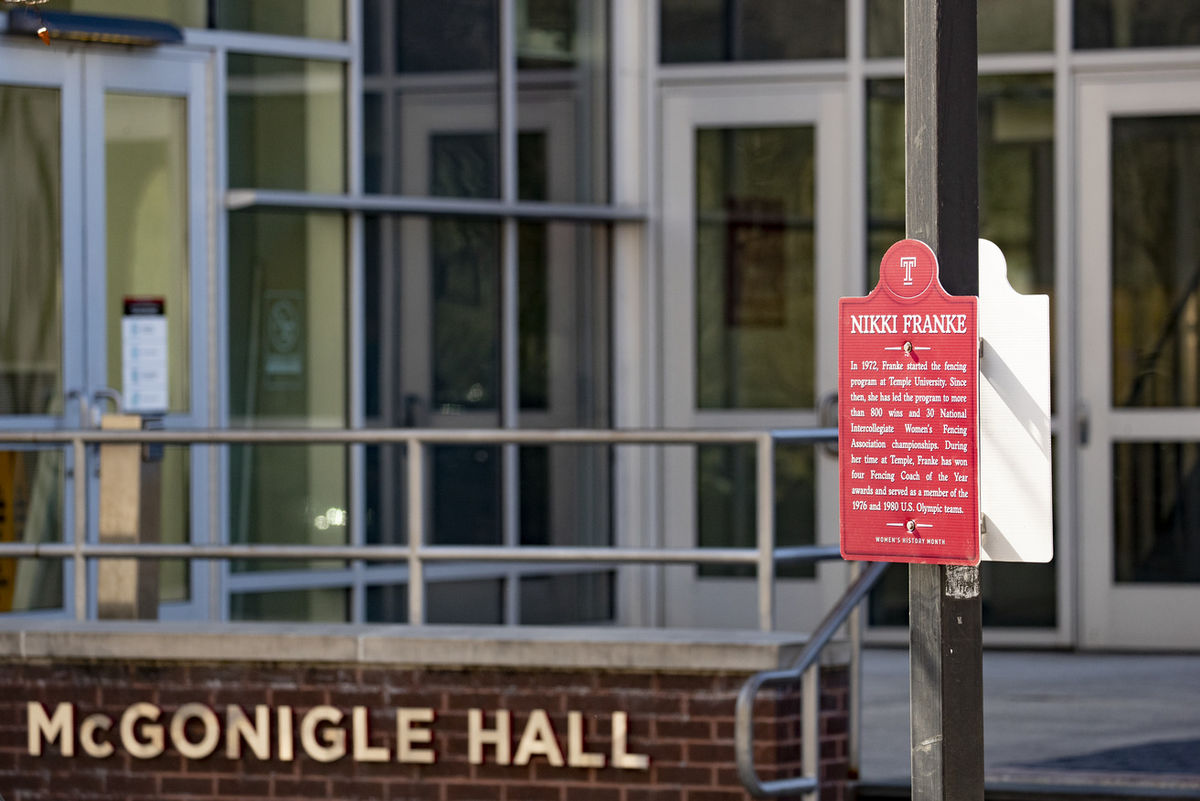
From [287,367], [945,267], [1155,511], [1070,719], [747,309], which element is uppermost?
[747,309]

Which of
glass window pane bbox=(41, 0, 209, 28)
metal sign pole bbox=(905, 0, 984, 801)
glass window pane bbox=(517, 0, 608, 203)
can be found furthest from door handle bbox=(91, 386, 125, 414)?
metal sign pole bbox=(905, 0, 984, 801)

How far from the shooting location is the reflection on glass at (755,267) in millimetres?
10094

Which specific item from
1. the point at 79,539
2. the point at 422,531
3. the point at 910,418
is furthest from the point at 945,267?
the point at 79,539

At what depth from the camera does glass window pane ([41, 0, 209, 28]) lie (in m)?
8.75

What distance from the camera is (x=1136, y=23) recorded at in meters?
9.79

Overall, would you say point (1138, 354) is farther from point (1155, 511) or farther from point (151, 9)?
point (151, 9)

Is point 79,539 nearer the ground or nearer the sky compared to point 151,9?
nearer the ground

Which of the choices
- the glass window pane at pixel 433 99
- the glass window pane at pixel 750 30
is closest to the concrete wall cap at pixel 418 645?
the glass window pane at pixel 433 99

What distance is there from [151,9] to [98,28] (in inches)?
16.1

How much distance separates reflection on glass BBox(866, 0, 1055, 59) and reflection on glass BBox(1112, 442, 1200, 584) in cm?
225

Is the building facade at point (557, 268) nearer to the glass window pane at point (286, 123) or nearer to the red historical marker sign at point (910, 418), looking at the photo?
the glass window pane at point (286, 123)

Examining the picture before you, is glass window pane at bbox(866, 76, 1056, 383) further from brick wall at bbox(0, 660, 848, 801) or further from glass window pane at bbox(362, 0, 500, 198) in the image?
brick wall at bbox(0, 660, 848, 801)

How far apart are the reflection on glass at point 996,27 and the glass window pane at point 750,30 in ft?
0.60

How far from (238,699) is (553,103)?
15.0 ft
